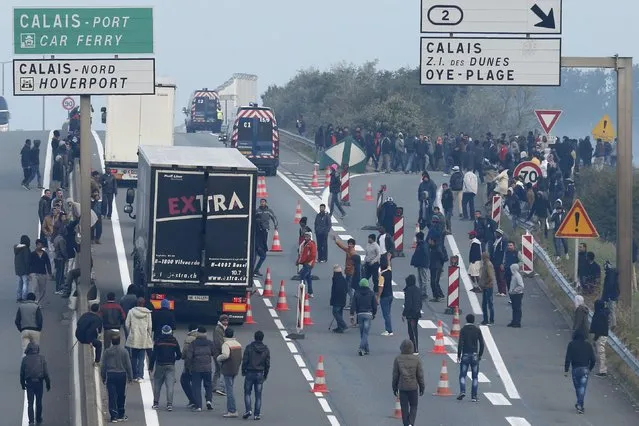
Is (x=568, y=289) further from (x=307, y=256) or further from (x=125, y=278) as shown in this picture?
(x=125, y=278)

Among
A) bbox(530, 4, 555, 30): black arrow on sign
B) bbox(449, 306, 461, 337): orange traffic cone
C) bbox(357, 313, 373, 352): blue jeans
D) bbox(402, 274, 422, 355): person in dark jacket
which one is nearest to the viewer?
bbox(530, 4, 555, 30): black arrow on sign

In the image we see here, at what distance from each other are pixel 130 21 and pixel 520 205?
1386 cm

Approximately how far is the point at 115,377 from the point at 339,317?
26.1ft

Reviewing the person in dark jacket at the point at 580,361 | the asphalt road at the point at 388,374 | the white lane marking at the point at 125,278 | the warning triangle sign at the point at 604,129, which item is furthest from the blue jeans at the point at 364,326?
the warning triangle sign at the point at 604,129

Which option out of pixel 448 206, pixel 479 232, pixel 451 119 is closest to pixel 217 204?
pixel 479 232

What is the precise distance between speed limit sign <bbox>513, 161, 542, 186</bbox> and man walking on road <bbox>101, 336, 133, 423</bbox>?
18350mm

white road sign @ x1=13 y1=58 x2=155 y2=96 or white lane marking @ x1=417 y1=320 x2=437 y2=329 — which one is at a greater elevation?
white road sign @ x1=13 y1=58 x2=155 y2=96

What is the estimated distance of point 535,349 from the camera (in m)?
29.1

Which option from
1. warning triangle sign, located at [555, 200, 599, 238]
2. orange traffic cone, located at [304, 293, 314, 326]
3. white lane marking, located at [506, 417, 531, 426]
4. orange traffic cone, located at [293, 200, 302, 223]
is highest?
warning triangle sign, located at [555, 200, 599, 238]

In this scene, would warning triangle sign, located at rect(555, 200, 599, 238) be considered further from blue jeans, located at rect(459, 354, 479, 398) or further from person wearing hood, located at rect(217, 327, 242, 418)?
person wearing hood, located at rect(217, 327, 242, 418)

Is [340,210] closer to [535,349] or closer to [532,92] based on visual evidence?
[535,349]

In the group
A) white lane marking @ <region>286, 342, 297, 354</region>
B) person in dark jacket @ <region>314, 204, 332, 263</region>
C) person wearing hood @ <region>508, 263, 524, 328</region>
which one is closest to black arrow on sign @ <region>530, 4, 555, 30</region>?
person wearing hood @ <region>508, 263, 524, 328</region>

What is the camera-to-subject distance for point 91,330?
970 inches

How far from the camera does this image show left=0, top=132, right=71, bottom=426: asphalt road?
24.7m
